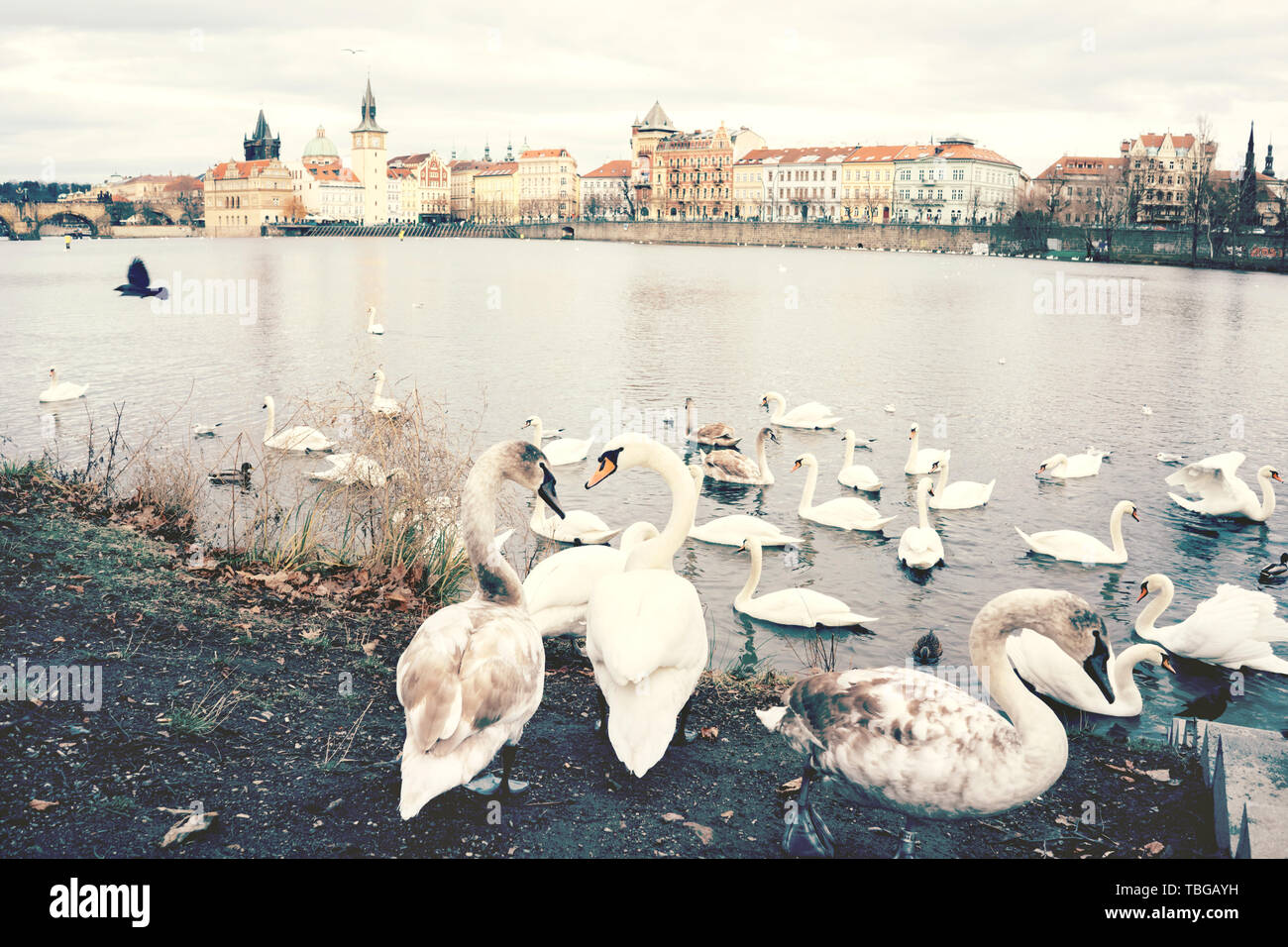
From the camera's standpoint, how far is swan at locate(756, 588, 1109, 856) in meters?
3.58

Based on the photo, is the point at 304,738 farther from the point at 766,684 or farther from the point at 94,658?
the point at 766,684

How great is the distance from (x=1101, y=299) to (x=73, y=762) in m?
56.5

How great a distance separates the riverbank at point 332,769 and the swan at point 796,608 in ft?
7.58

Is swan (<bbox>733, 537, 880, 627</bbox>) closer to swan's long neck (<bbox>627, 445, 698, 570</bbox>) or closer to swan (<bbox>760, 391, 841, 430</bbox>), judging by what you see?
swan's long neck (<bbox>627, 445, 698, 570</bbox>)

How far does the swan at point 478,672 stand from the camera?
3490mm

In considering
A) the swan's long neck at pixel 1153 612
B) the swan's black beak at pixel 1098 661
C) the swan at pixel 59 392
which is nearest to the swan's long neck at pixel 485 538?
the swan's black beak at pixel 1098 661

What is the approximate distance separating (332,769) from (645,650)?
4.58ft

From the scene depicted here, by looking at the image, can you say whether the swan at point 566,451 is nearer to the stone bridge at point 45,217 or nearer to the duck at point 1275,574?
the duck at point 1275,574

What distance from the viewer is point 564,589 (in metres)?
6.21

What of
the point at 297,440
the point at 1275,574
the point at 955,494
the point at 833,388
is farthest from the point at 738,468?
the point at 833,388

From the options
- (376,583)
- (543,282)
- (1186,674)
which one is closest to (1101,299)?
(543,282)

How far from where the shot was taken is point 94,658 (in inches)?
197

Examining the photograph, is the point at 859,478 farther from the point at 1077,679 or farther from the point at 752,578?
the point at 1077,679

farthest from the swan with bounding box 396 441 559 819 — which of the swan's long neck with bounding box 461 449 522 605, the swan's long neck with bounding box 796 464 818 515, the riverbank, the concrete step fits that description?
the swan's long neck with bounding box 796 464 818 515
